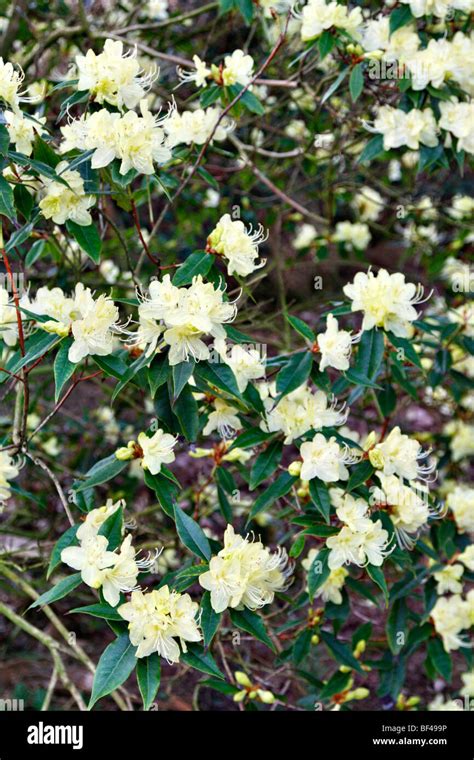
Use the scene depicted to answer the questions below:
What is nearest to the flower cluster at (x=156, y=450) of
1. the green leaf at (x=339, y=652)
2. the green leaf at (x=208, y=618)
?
the green leaf at (x=208, y=618)

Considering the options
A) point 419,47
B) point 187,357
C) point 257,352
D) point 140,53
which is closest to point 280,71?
point 140,53

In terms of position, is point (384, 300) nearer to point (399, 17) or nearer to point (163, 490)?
point (163, 490)

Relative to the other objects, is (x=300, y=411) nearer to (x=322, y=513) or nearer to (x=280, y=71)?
(x=322, y=513)

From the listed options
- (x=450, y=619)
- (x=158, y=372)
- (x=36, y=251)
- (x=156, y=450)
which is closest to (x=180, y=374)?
(x=158, y=372)

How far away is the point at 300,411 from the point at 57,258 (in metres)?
0.72

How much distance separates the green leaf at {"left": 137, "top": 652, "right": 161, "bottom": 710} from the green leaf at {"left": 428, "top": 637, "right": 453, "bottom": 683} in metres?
0.86

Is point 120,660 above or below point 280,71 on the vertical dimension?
below

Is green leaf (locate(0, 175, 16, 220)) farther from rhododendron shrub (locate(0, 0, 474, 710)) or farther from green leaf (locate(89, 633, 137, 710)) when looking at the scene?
green leaf (locate(89, 633, 137, 710))

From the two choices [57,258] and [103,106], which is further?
[57,258]

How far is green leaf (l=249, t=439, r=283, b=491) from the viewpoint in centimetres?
159

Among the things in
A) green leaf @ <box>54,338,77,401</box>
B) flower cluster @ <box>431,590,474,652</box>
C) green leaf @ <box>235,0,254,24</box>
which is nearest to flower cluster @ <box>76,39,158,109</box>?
green leaf @ <box>54,338,77,401</box>

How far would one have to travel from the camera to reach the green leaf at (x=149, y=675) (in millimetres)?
1241
